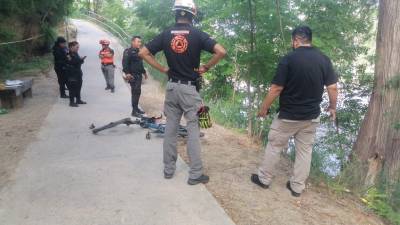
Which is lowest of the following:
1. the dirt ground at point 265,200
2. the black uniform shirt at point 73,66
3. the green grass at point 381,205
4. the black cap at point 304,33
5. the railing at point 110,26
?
the green grass at point 381,205

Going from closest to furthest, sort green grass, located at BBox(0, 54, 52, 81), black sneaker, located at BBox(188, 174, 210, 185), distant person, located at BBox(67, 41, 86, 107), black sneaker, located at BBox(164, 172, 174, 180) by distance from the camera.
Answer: black sneaker, located at BBox(188, 174, 210, 185) → black sneaker, located at BBox(164, 172, 174, 180) → distant person, located at BBox(67, 41, 86, 107) → green grass, located at BBox(0, 54, 52, 81)

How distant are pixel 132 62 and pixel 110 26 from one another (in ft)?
93.0

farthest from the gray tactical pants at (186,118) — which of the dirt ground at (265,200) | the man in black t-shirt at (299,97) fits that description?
the man in black t-shirt at (299,97)

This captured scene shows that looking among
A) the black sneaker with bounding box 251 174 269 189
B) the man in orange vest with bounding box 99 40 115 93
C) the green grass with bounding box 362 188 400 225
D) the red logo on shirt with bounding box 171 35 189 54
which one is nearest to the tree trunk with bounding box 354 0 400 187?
the green grass with bounding box 362 188 400 225

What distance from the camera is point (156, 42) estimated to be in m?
4.80

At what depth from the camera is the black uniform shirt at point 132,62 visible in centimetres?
879

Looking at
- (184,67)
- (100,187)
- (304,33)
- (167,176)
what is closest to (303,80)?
(304,33)

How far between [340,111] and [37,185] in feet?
20.8

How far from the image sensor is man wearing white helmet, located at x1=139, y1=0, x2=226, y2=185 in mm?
4648

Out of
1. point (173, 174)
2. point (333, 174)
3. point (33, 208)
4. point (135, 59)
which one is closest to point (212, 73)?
point (135, 59)

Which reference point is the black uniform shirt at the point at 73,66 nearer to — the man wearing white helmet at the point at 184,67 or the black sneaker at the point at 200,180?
the man wearing white helmet at the point at 184,67

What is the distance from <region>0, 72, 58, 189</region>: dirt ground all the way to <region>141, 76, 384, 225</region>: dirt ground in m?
2.56

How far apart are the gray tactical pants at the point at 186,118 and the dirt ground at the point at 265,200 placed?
46 centimetres

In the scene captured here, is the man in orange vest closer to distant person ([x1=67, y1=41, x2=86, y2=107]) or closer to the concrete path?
distant person ([x1=67, y1=41, x2=86, y2=107])
